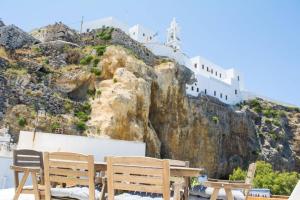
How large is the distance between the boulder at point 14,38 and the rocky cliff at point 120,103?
195mm

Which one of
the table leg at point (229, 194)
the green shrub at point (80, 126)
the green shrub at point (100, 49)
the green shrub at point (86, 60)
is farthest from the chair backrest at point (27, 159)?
the green shrub at point (100, 49)

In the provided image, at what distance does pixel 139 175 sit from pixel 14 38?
32224 mm

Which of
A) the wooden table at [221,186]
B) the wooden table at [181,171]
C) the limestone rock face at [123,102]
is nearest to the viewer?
the wooden table at [221,186]

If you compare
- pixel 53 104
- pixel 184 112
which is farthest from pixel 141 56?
pixel 53 104

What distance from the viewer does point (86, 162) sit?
3.76 m

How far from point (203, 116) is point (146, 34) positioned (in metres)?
14.6

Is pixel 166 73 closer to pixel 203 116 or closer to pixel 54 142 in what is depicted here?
pixel 203 116

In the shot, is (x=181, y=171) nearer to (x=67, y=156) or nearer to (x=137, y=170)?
(x=137, y=170)

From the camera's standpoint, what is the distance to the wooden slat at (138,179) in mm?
3316

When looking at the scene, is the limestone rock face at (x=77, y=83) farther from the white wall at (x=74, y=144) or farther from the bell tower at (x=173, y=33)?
the bell tower at (x=173, y=33)

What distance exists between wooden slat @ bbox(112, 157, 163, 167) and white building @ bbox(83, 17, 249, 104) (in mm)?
38947

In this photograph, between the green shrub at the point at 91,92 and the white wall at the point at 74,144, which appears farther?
the green shrub at the point at 91,92

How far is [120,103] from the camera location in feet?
89.7

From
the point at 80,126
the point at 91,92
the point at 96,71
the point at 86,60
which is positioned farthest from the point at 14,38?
the point at 80,126
